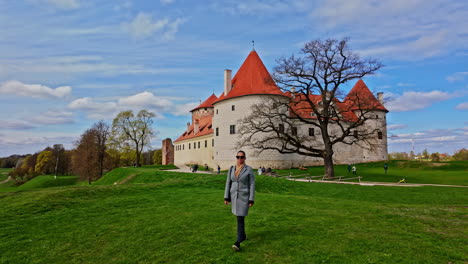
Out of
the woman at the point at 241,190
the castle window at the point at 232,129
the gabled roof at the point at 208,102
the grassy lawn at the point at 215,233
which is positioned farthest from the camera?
the gabled roof at the point at 208,102

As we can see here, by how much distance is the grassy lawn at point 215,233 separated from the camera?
18.8 ft

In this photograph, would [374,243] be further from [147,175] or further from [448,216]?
[147,175]

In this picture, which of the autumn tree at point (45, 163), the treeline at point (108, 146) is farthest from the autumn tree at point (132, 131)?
the autumn tree at point (45, 163)

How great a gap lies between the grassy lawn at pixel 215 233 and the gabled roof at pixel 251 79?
29673mm

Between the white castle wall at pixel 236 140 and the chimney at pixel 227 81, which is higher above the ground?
the chimney at pixel 227 81

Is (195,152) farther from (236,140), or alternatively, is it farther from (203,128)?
(236,140)

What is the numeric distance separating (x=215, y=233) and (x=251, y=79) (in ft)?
120

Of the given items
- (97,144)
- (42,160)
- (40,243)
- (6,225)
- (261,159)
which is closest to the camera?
(40,243)

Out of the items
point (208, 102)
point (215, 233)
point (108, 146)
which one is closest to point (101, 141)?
point (108, 146)

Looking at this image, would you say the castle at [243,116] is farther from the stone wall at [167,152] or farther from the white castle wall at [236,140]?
the stone wall at [167,152]

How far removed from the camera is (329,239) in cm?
650

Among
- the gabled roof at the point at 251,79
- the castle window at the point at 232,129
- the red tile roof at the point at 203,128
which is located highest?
the gabled roof at the point at 251,79

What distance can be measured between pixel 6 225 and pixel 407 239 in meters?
11.2

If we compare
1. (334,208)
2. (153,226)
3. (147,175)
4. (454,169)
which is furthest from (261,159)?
(153,226)
